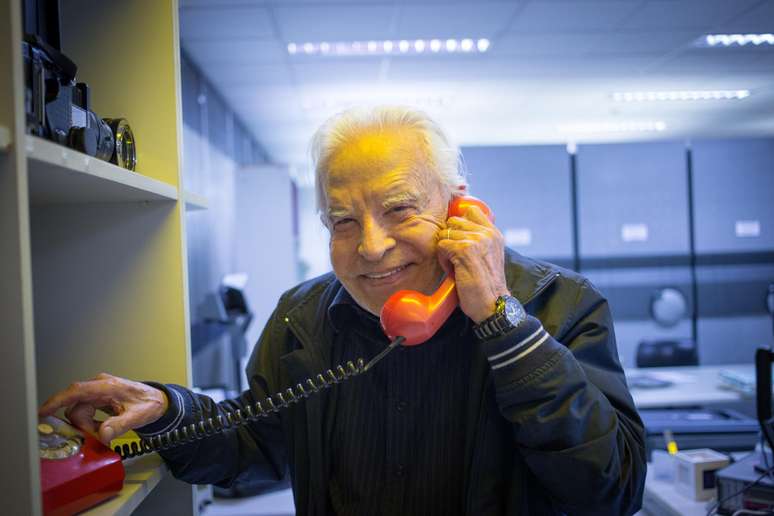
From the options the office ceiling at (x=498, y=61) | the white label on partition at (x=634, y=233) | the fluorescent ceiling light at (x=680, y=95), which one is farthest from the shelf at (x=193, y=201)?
the fluorescent ceiling light at (x=680, y=95)

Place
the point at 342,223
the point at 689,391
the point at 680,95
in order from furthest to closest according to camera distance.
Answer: the point at 680,95
the point at 689,391
the point at 342,223

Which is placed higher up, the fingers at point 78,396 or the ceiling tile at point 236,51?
the ceiling tile at point 236,51

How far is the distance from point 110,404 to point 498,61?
3986 millimetres

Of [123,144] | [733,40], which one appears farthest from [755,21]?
[123,144]

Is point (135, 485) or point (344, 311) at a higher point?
point (344, 311)

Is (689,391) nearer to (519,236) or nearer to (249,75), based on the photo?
(519,236)

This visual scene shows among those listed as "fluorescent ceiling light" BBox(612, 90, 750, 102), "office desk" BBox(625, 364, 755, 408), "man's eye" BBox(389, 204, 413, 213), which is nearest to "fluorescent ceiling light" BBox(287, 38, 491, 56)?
"fluorescent ceiling light" BBox(612, 90, 750, 102)

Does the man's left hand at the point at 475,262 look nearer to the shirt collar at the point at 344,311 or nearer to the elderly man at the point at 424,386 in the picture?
the elderly man at the point at 424,386

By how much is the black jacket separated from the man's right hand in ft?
0.14

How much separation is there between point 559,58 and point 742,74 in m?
1.75

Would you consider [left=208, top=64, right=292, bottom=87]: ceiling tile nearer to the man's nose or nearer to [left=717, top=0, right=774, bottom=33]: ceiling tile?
[left=717, top=0, right=774, bottom=33]: ceiling tile

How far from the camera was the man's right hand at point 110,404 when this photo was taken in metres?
0.83

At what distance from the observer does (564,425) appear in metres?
0.87

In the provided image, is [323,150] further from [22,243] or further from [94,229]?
[22,243]
